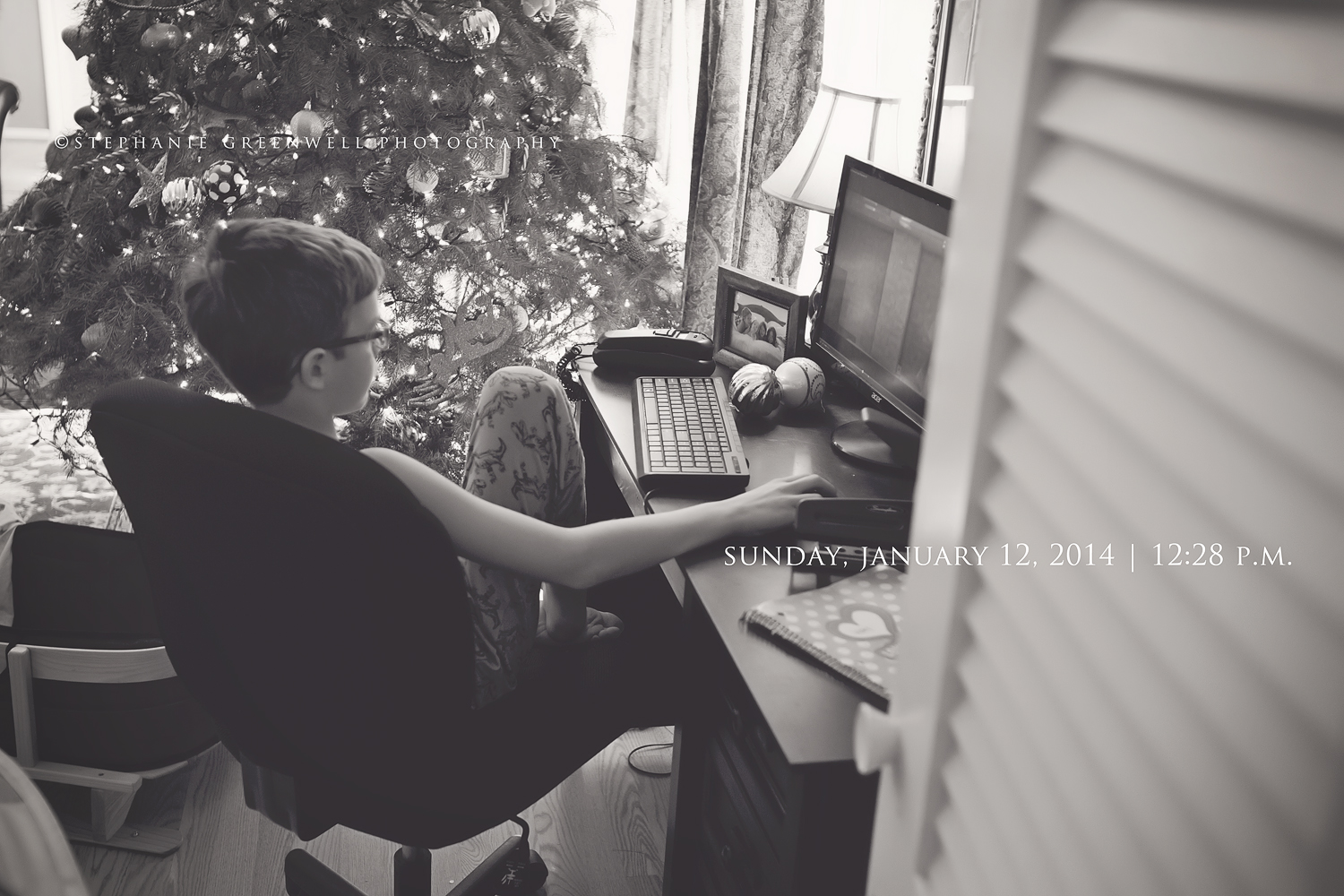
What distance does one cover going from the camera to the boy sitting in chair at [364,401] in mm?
1146

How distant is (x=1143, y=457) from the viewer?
39cm

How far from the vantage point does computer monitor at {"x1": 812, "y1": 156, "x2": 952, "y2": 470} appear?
1480mm

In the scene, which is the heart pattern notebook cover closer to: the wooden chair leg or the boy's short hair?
the boy's short hair

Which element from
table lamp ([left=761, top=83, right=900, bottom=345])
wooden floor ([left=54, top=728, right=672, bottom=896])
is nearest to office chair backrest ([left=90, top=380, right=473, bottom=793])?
wooden floor ([left=54, top=728, right=672, bottom=896])

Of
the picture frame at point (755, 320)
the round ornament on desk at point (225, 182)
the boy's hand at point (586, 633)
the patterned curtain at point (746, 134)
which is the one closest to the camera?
the boy's hand at point (586, 633)

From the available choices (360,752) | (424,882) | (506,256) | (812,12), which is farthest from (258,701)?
(812,12)

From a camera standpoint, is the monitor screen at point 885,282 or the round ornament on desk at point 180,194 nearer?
the monitor screen at point 885,282

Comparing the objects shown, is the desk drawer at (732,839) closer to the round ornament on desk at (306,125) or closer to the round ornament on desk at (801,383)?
the round ornament on desk at (801,383)

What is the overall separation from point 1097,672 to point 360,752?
0.91 m

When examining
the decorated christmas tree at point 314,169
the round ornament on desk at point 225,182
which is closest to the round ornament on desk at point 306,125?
the decorated christmas tree at point 314,169

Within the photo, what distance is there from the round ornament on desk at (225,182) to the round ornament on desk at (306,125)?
0.18 metres

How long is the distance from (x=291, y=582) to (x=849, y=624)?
1.89ft

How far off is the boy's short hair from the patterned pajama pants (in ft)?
0.97

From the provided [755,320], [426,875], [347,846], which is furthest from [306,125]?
[426,875]
